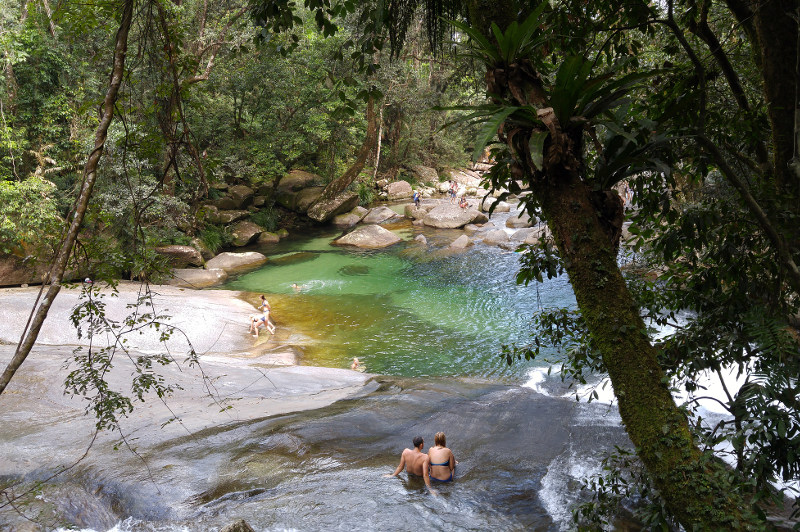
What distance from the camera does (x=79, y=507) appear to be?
4.63 m

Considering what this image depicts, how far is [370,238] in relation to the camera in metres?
21.0

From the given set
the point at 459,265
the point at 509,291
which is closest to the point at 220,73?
the point at 459,265

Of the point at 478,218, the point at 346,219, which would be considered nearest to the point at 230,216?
the point at 346,219

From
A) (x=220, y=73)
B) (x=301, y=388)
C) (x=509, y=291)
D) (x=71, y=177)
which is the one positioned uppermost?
(x=220, y=73)

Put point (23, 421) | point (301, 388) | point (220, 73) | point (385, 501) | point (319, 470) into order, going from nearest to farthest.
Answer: point (385, 501) < point (319, 470) < point (23, 421) < point (301, 388) < point (220, 73)

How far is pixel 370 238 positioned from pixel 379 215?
3739mm

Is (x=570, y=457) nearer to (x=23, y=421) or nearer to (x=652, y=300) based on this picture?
(x=652, y=300)

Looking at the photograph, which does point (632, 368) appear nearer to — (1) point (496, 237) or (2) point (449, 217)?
(1) point (496, 237)

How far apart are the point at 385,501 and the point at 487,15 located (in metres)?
4.44

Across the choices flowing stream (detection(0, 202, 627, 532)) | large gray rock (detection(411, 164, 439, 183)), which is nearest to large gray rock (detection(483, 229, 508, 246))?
flowing stream (detection(0, 202, 627, 532))

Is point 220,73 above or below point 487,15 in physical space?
above

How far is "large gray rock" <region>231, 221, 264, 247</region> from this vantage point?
21.0m

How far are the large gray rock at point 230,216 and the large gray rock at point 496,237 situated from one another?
10434 mm

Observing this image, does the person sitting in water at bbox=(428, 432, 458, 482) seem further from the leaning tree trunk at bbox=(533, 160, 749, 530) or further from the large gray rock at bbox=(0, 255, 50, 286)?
the large gray rock at bbox=(0, 255, 50, 286)
